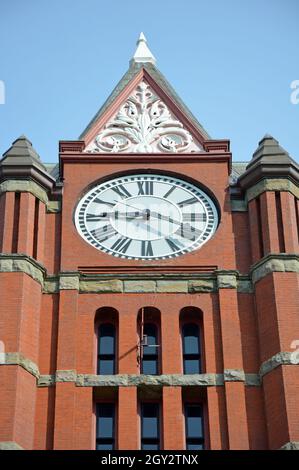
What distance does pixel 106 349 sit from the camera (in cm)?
3638

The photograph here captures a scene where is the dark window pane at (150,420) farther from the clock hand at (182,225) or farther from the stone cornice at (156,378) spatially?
the clock hand at (182,225)

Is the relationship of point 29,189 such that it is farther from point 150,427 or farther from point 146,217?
point 150,427

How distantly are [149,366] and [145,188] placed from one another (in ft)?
18.3

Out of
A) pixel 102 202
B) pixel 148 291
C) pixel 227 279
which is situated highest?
pixel 102 202

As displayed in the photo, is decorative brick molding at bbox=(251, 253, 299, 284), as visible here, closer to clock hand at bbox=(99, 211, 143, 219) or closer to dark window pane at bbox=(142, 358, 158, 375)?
dark window pane at bbox=(142, 358, 158, 375)

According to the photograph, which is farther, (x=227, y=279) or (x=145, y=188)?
(x=145, y=188)

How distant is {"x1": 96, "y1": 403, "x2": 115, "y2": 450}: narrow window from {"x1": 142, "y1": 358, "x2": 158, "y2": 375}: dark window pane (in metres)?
1.10

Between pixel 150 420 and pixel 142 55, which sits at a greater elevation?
pixel 142 55

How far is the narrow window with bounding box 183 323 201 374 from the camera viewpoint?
36.0 meters

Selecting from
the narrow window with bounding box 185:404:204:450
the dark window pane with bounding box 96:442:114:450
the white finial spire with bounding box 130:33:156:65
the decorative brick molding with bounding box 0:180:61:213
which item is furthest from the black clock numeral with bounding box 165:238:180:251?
the white finial spire with bounding box 130:33:156:65

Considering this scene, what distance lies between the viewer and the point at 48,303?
36.9 metres

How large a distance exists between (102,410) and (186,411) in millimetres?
1765

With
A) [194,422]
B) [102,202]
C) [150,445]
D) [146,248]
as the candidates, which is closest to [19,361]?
[150,445]

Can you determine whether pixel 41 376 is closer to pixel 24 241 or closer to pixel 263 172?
pixel 24 241
